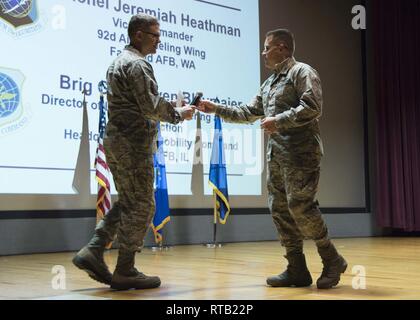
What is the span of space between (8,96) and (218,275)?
2.74 meters

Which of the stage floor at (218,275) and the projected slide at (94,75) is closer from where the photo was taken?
the stage floor at (218,275)

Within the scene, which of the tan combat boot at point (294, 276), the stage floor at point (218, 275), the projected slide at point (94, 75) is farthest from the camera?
the projected slide at point (94, 75)

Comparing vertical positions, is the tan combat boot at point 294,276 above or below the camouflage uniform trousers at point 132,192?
below

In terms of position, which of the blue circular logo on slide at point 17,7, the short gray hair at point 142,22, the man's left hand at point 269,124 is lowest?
the man's left hand at point 269,124

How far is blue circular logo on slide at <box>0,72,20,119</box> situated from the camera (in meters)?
5.55

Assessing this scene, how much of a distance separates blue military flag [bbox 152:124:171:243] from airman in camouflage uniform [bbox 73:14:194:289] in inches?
120

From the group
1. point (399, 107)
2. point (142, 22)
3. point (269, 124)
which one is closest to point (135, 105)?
point (142, 22)

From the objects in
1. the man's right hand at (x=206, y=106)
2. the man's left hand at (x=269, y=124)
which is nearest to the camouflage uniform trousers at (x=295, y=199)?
the man's left hand at (x=269, y=124)

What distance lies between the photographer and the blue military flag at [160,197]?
247 inches

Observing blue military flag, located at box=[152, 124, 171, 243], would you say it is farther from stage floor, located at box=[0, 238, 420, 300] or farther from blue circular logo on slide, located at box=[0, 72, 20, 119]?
blue circular logo on slide, located at box=[0, 72, 20, 119]

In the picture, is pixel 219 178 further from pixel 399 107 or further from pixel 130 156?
pixel 130 156

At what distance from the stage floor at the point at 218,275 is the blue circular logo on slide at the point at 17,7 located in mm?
2146

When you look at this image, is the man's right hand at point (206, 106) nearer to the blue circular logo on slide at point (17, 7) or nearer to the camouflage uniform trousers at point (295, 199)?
the camouflage uniform trousers at point (295, 199)
